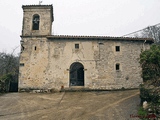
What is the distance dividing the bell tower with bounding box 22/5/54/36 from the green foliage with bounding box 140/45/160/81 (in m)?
11.4

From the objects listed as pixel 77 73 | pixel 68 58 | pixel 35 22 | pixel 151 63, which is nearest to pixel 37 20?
pixel 35 22

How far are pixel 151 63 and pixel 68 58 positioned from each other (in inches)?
374

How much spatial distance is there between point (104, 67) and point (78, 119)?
985 centimetres

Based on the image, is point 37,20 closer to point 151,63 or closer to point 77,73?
point 77,73

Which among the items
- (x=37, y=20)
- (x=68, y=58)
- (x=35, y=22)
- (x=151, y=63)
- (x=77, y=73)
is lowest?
(x=77, y=73)

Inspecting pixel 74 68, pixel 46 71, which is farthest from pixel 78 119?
pixel 74 68

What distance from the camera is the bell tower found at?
18.0m

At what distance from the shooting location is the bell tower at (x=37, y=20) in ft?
59.0

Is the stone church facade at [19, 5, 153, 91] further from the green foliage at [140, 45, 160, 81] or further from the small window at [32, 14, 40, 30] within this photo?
the green foliage at [140, 45, 160, 81]

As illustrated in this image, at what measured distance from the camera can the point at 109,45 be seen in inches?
708

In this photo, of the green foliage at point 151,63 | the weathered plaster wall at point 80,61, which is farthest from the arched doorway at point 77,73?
the green foliage at point 151,63

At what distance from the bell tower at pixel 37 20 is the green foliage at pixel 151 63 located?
11.4 meters

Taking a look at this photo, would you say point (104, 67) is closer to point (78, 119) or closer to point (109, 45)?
point (109, 45)

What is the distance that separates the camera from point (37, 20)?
1853 cm
